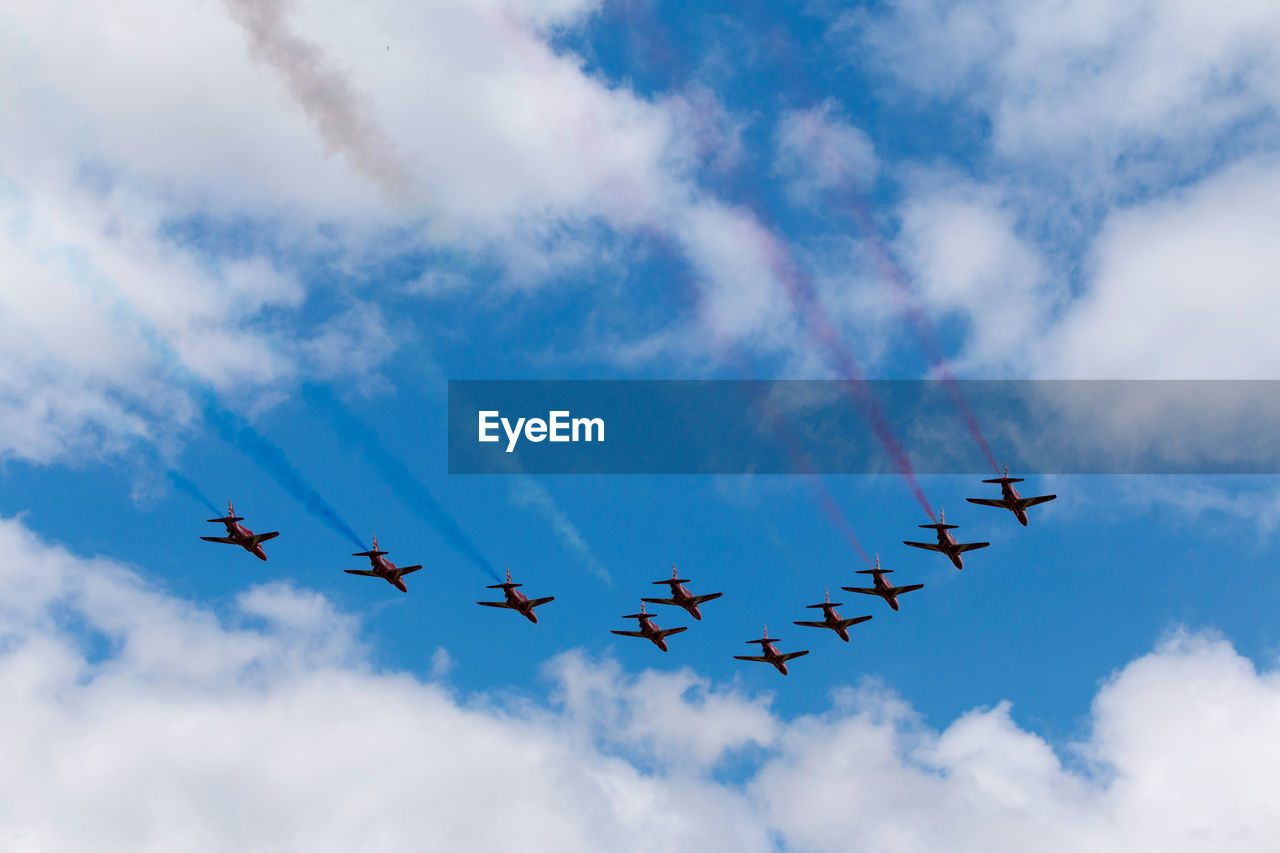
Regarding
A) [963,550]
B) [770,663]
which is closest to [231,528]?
[770,663]

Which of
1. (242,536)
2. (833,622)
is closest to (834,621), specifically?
(833,622)

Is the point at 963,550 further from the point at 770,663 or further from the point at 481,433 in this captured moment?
the point at 481,433

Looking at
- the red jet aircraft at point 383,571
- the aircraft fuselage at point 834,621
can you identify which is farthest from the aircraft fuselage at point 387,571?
the aircraft fuselage at point 834,621

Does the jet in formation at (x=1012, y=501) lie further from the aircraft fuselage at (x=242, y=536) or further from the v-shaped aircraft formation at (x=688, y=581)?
the aircraft fuselage at (x=242, y=536)

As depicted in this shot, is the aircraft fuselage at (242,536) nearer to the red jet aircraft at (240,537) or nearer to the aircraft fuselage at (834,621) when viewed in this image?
the red jet aircraft at (240,537)

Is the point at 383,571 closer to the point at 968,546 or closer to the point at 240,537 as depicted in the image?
the point at 240,537

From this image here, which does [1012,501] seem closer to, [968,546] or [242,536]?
[968,546]

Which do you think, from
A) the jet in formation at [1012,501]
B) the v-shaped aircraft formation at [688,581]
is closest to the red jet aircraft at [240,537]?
the v-shaped aircraft formation at [688,581]

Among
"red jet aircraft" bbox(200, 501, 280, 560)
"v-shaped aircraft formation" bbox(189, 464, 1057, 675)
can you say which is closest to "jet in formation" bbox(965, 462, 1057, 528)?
"v-shaped aircraft formation" bbox(189, 464, 1057, 675)

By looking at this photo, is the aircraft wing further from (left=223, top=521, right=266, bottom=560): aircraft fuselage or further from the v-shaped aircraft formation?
(left=223, top=521, right=266, bottom=560): aircraft fuselage

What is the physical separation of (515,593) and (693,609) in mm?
18020

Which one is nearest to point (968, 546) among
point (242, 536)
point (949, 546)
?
point (949, 546)

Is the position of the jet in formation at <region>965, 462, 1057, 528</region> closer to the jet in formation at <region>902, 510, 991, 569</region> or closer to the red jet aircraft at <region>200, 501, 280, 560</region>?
the jet in formation at <region>902, 510, 991, 569</region>

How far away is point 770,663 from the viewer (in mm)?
130875
